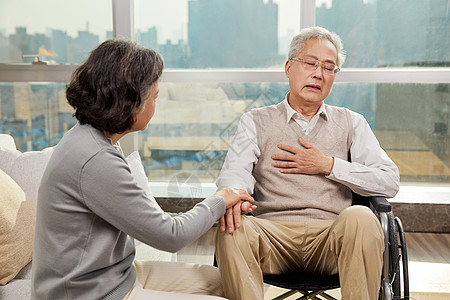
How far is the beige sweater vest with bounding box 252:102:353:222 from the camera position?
7.19 ft

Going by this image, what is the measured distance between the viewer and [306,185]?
86.9 inches

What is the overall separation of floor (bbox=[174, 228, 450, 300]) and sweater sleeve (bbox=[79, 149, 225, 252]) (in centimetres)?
118

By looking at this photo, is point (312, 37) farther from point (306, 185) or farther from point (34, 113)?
point (34, 113)

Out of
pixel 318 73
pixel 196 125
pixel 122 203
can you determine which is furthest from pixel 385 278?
pixel 196 125

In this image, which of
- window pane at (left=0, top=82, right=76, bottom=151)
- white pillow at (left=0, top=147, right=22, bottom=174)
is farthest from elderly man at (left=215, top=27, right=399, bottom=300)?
window pane at (left=0, top=82, right=76, bottom=151)

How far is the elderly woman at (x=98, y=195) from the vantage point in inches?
53.6


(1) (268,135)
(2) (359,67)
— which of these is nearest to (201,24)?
(2) (359,67)

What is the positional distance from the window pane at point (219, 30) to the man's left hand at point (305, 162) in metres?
1.88

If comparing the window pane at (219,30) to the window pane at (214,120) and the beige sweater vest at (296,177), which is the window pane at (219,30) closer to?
the window pane at (214,120)

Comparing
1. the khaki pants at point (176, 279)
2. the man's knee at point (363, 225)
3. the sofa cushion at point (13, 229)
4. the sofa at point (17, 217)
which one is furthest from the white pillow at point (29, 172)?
the man's knee at point (363, 225)

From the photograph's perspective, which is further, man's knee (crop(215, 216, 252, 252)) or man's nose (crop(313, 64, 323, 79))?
man's nose (crop(313, 64, 323, 79))

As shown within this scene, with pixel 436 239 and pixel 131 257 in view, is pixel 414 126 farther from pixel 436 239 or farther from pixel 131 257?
pixel 131 257

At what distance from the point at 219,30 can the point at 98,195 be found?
2.80 meters

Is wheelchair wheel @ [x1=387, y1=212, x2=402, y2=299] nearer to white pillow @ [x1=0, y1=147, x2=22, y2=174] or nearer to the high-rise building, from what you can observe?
white pillow @ [x1=0, y1=147, x2=22, y2=174]
